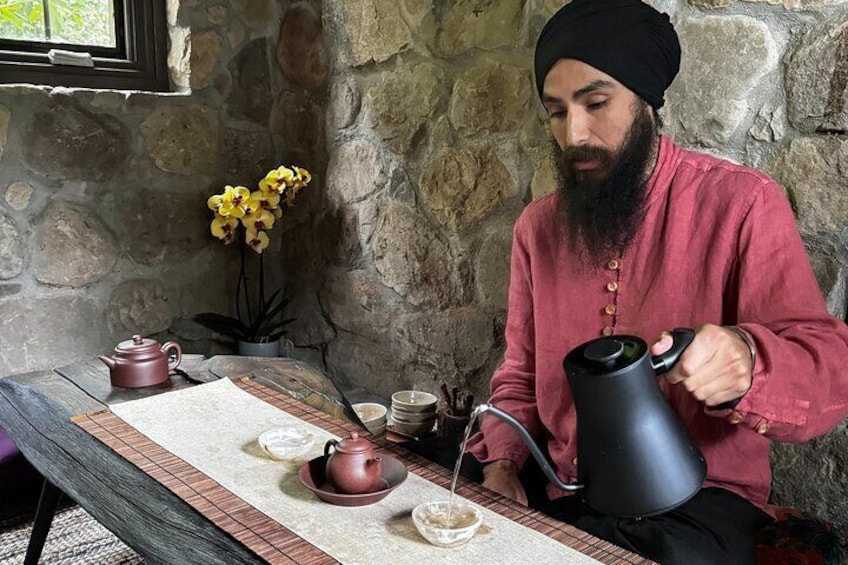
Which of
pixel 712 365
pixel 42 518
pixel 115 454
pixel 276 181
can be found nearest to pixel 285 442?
pixel 115 454

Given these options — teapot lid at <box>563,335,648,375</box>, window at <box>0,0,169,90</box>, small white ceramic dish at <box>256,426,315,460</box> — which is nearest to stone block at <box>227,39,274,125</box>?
window at <box>0,0,169,90</box>

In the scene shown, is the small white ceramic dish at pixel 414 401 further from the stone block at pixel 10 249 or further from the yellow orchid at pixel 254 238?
the stone block at pixel 10 249

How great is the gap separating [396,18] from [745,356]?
157cm

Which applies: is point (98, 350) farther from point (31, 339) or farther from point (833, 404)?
point (833, 404)

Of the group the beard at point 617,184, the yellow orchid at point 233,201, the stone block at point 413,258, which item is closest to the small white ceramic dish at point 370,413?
the stone block at point 413,258

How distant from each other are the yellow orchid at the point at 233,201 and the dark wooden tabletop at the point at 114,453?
0.83 metres

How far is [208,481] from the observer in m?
1.05

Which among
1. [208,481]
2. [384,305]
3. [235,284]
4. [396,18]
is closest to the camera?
[208,481]

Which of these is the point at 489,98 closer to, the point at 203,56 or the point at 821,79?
the point at 821,79

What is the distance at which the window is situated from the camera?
7.36 feet

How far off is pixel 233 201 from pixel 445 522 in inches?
68.2

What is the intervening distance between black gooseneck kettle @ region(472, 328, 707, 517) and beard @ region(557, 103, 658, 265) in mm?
413

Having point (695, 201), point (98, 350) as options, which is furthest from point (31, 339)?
point (695, 201)

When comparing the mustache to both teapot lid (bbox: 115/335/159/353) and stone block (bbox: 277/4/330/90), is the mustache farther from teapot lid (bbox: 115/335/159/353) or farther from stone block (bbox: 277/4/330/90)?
stone block (bbox: 277/4/330/90)
